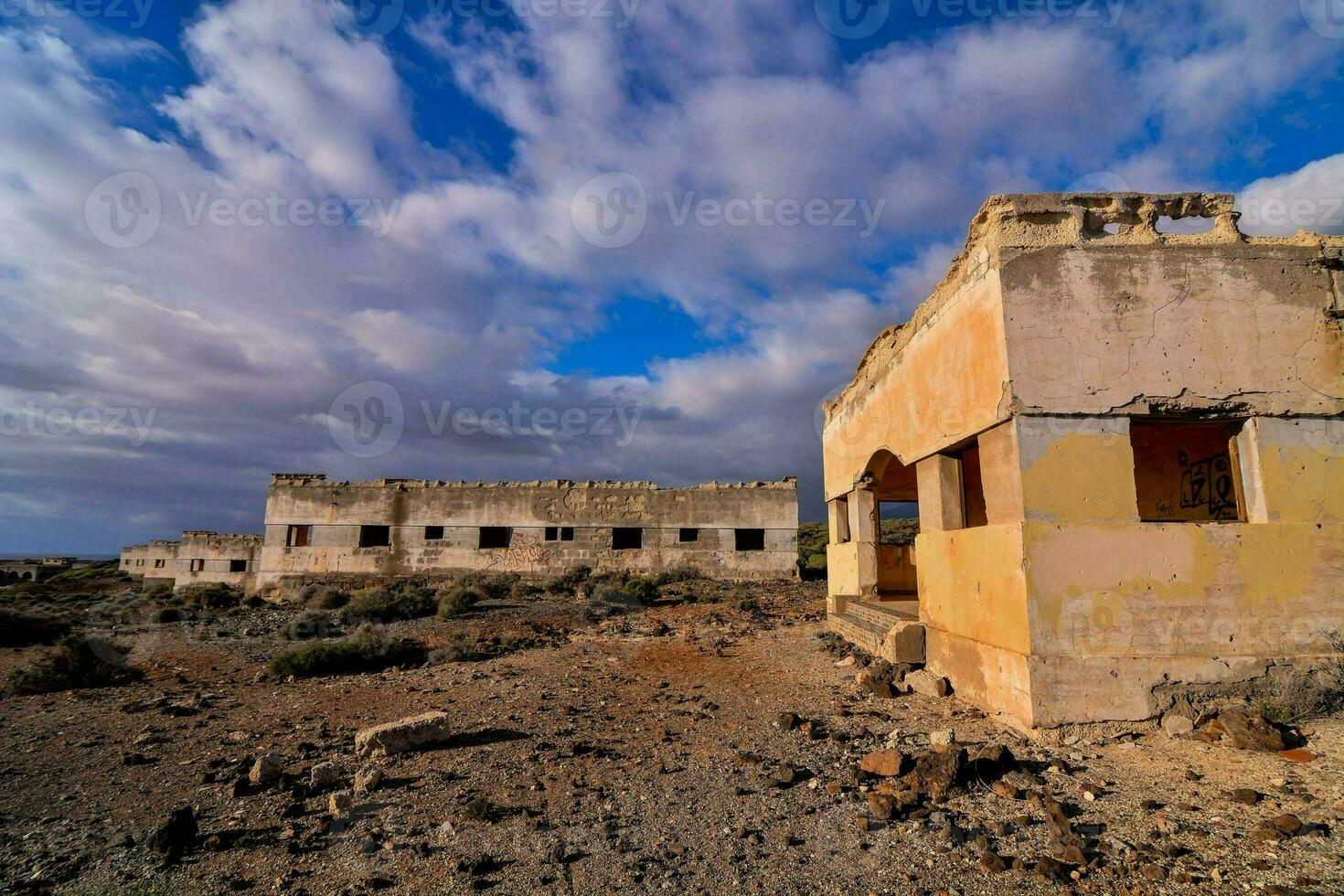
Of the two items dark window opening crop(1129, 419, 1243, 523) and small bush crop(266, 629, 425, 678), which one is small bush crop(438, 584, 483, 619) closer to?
small bush crop(266, 629, 425, 678)

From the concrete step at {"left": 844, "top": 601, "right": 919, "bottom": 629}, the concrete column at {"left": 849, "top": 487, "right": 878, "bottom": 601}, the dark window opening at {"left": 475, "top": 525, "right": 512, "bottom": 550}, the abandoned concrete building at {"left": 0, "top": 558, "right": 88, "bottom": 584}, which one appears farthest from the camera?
the abandoned concrete building at {"left": 0, "top": 558, "right": 88, "bottom": 584}

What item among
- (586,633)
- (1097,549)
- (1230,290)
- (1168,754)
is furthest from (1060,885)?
(586,633)

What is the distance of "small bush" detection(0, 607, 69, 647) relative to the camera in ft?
43.1

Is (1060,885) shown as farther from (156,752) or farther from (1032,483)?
(156,752)

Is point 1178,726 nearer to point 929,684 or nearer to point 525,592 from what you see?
point 929,684

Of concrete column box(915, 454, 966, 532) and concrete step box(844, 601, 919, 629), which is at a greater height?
concrete column box(915, 454, 966, 532)

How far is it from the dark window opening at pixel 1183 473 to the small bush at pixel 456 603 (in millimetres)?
13376

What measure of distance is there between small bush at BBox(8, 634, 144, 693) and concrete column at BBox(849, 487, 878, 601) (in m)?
11.0

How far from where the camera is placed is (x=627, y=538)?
78.8 feet

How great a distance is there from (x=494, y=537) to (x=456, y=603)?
8743 millimetres

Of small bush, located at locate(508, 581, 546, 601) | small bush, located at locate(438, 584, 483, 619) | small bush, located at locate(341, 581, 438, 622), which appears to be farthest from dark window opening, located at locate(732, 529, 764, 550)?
small bush, located at locate(341, 581, 438, 622)

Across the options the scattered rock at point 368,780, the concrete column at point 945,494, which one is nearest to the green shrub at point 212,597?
the scattered rock at point 368,780

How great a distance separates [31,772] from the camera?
5406 mm

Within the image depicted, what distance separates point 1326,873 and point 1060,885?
4.23 feet
